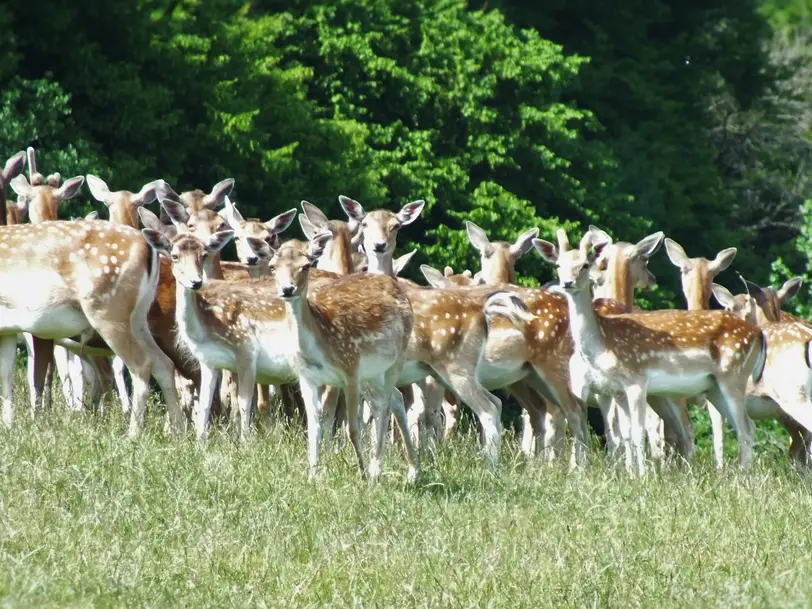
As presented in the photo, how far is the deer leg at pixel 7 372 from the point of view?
10.6 m

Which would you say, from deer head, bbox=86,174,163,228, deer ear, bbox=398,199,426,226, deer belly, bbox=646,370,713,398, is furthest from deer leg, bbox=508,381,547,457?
deer head, bbox=86,174,163,228

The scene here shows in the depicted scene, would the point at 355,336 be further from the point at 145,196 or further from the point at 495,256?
the point at 495,256

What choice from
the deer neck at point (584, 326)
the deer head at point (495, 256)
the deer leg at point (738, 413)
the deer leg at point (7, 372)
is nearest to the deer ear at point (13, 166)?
the deer leg at point (7, 372)

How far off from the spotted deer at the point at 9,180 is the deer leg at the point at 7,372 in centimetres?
130

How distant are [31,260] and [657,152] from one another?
18504 millimetres

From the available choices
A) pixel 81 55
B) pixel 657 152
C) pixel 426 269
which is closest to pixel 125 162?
pixel 81 55

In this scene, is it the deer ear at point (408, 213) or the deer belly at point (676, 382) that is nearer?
the deer belly at point (676, 382)

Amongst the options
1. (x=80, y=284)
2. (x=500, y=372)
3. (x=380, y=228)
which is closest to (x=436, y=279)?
(x=380, y=228)

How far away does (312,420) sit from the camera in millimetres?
9484

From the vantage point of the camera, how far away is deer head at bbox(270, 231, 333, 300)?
934cm

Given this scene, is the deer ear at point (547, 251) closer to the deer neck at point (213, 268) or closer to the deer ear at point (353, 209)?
the deer ear at point (353, 209)

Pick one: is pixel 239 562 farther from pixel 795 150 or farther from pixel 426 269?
pixel 795 150

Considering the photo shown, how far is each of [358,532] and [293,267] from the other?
1901mm

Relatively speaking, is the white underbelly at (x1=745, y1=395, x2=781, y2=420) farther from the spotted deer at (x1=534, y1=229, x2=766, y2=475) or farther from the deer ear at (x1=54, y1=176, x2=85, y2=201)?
the deer ear at (x1=54, y1=176, x2=85, y2=201)
